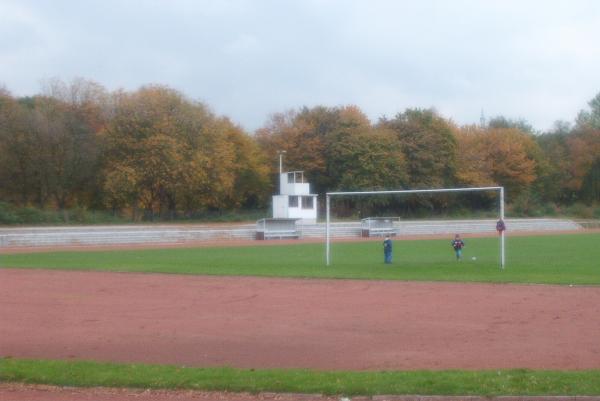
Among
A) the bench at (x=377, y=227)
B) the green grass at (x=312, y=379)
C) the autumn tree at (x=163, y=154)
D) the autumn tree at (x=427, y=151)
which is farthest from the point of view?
the autumn tree at (x=427, y=151)

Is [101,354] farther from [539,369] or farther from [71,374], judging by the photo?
[539,369]

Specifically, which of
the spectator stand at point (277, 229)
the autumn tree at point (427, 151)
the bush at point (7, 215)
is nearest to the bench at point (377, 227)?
the spectator stand at point (277, 229)

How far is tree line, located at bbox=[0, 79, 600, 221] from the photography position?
216 feet

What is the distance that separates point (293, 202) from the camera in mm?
66125

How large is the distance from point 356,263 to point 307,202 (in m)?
34.4

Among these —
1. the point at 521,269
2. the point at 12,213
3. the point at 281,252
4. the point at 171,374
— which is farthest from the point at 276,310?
the point at 12,213

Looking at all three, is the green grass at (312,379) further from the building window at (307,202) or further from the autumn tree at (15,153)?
the building window at (307,202)

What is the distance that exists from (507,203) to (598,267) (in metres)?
57.8

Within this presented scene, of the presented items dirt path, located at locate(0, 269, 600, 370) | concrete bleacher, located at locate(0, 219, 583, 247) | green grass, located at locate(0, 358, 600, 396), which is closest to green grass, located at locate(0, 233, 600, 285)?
dirt path, located at locate(0, 269, 600, 370)

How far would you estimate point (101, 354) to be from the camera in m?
13.5

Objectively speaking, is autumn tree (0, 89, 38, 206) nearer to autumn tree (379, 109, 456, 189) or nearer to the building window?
the building window

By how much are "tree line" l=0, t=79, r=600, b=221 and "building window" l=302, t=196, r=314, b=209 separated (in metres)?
7.32

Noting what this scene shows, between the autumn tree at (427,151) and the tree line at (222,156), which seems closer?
the tree line at (222,156)

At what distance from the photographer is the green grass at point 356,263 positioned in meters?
27.6
